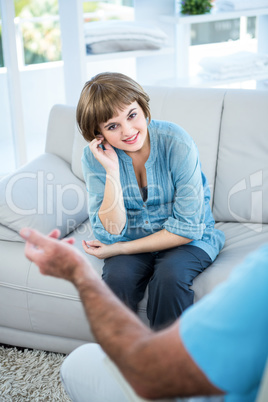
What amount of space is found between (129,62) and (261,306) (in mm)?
3058

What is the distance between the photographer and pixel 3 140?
3318mm

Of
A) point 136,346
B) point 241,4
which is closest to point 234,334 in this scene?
point 136,346

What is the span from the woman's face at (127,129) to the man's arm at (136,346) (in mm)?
805

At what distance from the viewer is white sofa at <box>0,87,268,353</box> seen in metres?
1.81

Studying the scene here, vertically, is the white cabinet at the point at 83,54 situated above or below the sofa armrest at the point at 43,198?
above

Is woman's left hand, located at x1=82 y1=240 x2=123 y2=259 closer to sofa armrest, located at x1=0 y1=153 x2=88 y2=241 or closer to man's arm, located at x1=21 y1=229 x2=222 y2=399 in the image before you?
sofa armrest, located at x1=0 y1=153 x2=88 y2=241

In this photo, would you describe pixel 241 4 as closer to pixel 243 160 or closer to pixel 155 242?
pixel 243 160

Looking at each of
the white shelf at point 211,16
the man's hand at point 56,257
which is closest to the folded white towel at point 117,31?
the white shelf at point 211,16

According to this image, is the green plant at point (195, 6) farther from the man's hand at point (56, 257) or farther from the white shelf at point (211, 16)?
the man's hand at point (56, 257)

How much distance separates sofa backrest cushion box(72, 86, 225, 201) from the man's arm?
1231 millimetres

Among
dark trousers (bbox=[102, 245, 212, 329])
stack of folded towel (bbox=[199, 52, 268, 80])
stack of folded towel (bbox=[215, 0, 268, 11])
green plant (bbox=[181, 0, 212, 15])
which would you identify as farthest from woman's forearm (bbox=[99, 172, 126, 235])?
stack of folded towel (bbox=[215, 0, 268, 11])

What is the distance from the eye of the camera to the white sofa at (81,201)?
1.81 m

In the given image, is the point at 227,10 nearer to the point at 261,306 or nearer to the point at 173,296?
the point at 173,296

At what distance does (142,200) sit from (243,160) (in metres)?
0.48
